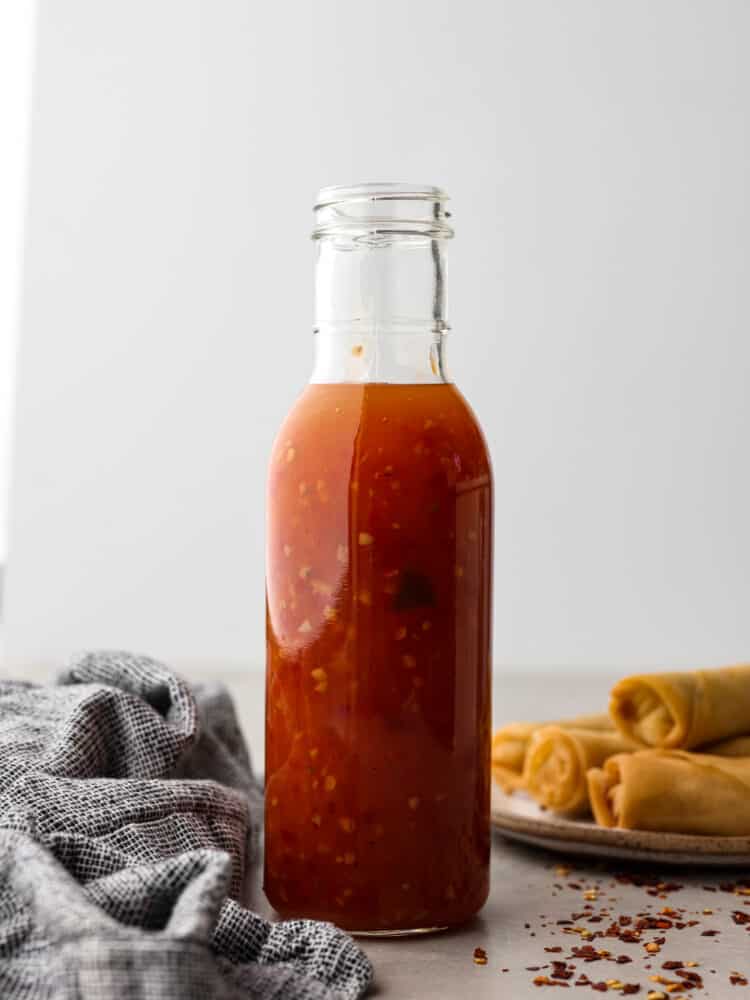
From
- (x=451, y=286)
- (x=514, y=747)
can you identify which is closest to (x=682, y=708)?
(x=514, y=747)

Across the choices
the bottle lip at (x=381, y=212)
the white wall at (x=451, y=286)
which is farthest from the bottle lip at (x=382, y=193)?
the white wall at (x=451, y=286)

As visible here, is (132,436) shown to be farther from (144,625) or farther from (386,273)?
(386,273)

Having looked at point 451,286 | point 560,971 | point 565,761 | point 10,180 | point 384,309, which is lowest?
point 560,971

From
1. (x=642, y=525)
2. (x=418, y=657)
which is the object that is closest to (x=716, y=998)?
(x=418, y=657)

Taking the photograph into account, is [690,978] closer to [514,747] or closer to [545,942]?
[545,942]

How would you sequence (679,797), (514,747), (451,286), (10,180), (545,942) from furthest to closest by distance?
(10,180)
(451,286)
(514,747)
(679,797)
(545,942)

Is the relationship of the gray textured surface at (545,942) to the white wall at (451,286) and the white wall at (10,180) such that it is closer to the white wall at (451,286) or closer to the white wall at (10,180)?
the white wall at (451,286)
